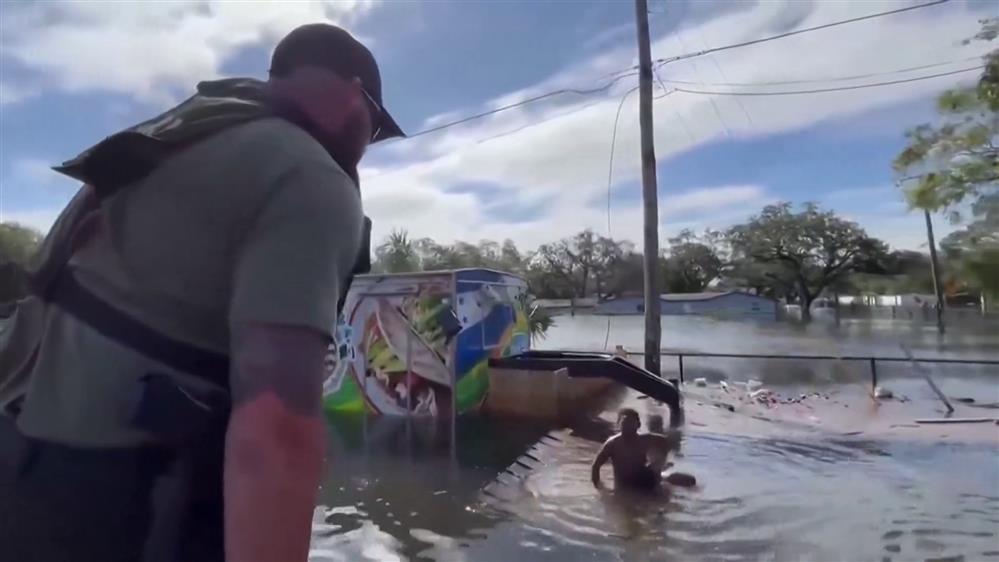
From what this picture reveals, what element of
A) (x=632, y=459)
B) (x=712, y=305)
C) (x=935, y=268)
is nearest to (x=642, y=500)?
(x=632, y=459)

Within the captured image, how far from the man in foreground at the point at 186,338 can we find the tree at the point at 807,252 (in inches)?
2280

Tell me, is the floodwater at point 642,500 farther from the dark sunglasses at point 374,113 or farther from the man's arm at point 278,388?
the man's arm at point 278,388

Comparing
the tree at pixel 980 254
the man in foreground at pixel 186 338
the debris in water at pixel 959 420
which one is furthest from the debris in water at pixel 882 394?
the man in foreground at pixel 186 338

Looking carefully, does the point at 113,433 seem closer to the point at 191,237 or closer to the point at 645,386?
the point at 191,237

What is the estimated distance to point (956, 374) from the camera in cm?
1571

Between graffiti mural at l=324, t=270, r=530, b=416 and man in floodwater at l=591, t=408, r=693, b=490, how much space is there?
14.0ft

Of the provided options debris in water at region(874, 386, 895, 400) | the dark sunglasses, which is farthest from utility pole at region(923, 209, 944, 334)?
the dark sunglasses

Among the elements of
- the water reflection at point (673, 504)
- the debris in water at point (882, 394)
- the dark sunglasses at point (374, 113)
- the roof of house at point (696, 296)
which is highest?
the roof of house at point (696, 296)

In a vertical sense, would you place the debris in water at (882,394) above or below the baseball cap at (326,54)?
below

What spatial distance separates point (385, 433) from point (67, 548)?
31.4 ft

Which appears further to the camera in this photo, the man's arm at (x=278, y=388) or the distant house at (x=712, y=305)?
the distant house at (x=712, y=305)

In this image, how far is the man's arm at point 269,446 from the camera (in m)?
0.78

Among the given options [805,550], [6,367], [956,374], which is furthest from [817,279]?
[6,367]

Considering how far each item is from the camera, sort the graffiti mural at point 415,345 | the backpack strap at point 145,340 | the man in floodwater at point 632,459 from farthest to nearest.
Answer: the graffiti mural at point 415,345, the man in floodwater at point 632,459, the backpack strap at point 145,340
